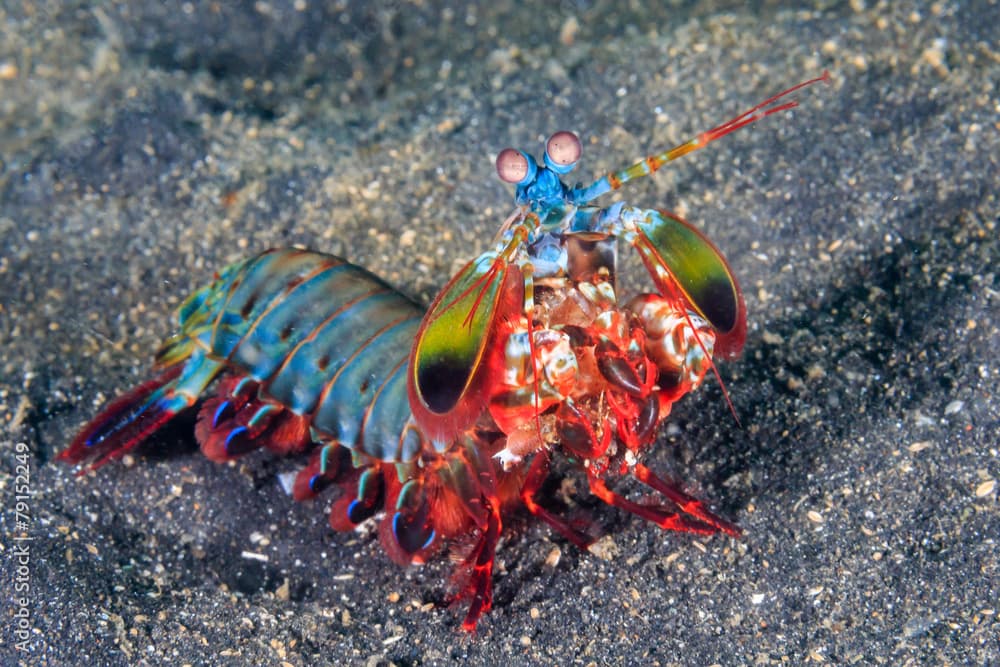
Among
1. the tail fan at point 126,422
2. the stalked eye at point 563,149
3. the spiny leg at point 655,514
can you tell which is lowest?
the spiny leg at point 655,514

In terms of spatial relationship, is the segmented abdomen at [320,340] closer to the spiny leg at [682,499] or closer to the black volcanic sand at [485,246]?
the black volcanic sand at [485,246]

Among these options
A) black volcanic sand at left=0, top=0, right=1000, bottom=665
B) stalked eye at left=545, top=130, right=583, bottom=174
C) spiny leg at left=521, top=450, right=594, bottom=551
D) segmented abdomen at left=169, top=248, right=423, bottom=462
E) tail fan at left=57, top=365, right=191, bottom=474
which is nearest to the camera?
stalked eye at left=545, top=130, right=583, bottom=174

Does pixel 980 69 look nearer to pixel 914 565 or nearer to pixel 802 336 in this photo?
pixel 802 336

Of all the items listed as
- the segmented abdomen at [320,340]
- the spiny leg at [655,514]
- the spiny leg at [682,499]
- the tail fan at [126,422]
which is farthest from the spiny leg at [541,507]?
the tail fan at [126,422]

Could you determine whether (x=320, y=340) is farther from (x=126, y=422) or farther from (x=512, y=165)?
(x=512, y=165)

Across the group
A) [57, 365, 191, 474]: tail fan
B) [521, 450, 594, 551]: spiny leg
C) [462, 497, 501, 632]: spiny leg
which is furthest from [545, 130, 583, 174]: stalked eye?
[57, 365, 191, 474]: tail fan

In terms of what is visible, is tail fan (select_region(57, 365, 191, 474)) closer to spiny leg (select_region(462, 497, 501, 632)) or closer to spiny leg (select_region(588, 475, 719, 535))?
spiny leg (select_region(462, 497, 501, 632))
